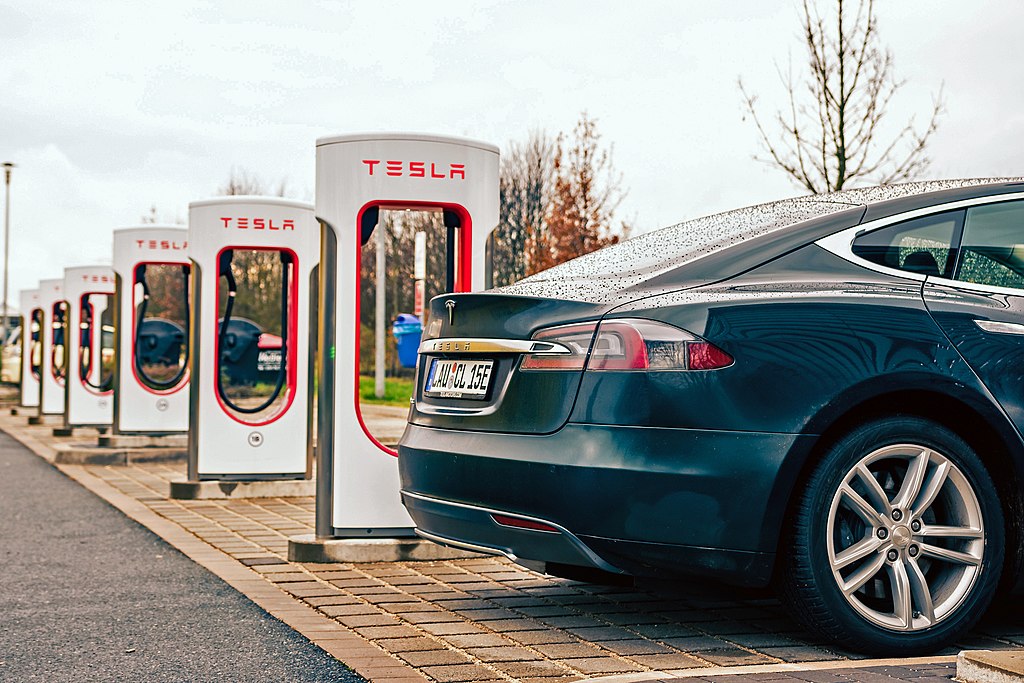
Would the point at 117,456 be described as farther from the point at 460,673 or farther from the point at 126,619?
the point at 460,673

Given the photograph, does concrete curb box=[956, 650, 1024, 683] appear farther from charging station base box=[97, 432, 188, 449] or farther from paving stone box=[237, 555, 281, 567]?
charging station base box=[97, 432, 188, 449]

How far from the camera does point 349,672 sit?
4449 mm

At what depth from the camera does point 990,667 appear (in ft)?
12.8

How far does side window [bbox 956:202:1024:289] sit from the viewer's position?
489 cm

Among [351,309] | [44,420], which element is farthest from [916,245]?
[44,420]

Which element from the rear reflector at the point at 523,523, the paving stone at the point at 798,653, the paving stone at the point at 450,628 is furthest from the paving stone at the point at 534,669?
the paving stone at the point at 798,653

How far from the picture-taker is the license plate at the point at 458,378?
489 cm

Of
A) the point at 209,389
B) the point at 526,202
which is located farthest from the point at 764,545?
the point at 526,202

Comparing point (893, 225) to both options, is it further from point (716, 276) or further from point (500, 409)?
point (500, 409)

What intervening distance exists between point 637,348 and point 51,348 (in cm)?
1919

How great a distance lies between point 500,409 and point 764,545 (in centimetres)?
98

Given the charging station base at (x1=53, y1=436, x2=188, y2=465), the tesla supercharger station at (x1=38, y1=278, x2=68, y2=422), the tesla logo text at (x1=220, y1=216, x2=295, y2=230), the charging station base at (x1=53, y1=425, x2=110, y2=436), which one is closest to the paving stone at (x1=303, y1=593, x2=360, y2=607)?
the tesla logo text at (x1=220, y1=216, x2=295, y2=230)

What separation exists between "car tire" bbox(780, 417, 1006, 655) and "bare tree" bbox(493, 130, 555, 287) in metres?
27.9

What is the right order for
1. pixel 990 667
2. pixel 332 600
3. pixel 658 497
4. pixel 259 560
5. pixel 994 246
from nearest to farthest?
1. pixel 990 667
2. pixel 658 497
3. pixel 994 246
4. pixel 332 600
5. pixel 259 560
